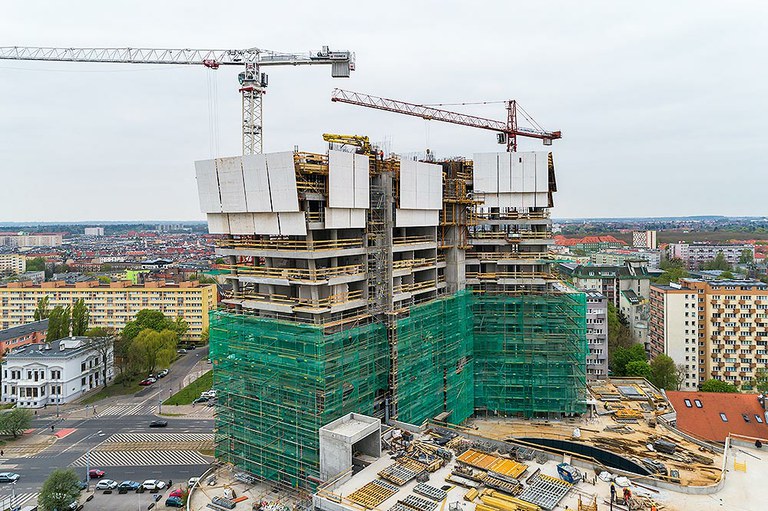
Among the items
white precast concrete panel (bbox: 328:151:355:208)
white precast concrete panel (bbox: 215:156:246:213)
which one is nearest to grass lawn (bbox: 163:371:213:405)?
white precast concrete panel (bbox: 215:156:246:213)

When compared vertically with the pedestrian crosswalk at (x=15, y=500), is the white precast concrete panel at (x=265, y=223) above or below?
above

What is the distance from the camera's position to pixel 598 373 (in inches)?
3120

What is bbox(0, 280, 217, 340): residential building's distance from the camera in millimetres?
112000

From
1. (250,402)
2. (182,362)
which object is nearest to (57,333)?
(182,362)

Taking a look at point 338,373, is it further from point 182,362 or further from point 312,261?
point 182,362

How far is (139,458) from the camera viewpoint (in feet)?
190

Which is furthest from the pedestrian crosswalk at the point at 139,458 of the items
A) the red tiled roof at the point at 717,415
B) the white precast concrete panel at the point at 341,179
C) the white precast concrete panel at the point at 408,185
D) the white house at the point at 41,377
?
the red tiled roof at the point at 717,415

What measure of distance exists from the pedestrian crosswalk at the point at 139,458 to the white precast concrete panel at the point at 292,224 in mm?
34362

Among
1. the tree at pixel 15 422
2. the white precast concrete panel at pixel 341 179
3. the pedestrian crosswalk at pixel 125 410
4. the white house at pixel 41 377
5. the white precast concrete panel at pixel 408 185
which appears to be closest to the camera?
the white precast concrete panel at pixel 341 179

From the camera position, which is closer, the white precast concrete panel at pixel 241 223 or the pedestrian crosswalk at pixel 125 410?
the white precast concrete panel at pixel 241 223

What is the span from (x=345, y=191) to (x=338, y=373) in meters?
12.2

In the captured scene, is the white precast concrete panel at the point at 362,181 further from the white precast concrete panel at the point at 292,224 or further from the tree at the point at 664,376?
the tree at the point at 664,376

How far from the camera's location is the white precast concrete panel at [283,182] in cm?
3309

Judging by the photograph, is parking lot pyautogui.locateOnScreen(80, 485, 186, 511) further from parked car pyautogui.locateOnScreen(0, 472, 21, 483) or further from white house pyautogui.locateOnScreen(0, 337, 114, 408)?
white house pyautogui.locateOnScreen(0, 337, 114, 408)
